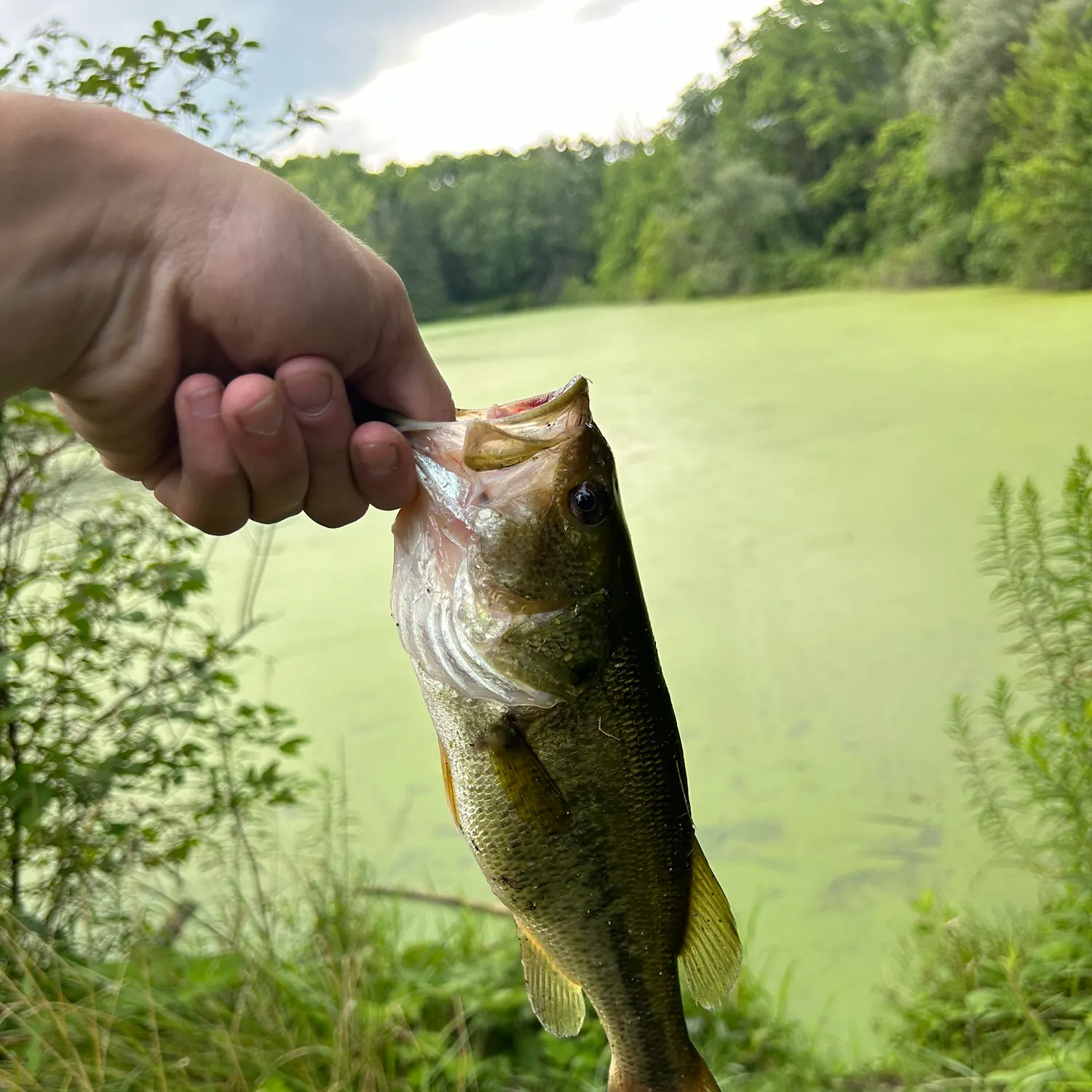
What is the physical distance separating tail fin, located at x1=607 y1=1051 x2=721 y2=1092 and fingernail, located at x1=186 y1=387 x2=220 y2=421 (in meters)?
1.05

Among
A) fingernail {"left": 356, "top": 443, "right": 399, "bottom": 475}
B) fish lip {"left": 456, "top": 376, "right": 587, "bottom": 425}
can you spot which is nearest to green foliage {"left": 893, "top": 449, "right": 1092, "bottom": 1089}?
fish lip {"left": 456, "top": 376, "right": 587, "bottom": 425}

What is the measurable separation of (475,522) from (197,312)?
0.42 metres

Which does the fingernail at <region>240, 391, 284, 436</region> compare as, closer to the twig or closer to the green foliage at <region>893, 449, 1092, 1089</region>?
the green foliage at <region>893, 449, 1092, 1089</region>

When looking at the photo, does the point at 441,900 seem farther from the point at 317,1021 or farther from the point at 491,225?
the point at 491,225

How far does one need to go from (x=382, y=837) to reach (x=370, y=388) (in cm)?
263

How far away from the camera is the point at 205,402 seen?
1.06 m

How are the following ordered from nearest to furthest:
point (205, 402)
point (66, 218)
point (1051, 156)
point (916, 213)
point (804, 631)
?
point (66, 218) < point (205, 402) < point (804, 631) < point (1051, 156) < point (916, 213)

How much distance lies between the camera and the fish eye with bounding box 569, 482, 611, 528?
42.8 inches

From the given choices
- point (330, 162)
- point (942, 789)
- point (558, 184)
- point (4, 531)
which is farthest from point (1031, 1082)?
point (558, 184)

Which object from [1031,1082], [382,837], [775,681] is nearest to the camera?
[1031,1082]

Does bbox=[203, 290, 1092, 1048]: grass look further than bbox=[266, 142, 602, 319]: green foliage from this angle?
No

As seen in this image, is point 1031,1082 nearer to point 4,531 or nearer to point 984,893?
point 984,893

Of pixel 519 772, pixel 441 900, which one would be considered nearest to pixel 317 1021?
pixel 441 900

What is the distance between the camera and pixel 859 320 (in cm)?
1214
